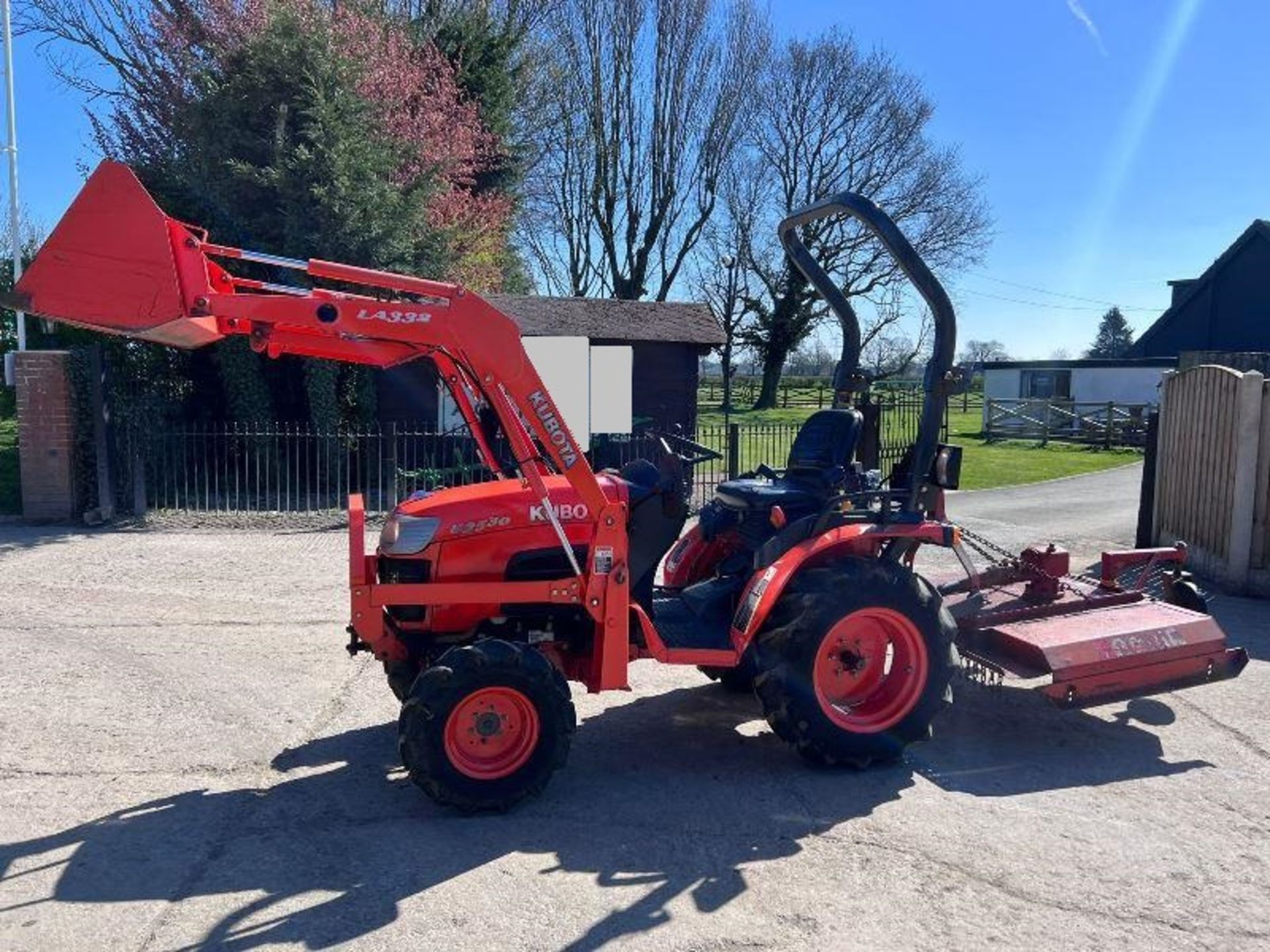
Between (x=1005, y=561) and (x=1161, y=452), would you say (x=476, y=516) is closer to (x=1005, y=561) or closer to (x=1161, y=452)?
(x=1005, y=561)

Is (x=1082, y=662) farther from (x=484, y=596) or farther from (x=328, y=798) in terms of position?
(x=328, y=798)

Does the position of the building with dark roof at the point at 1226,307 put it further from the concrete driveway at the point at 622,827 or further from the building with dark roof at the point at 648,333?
the concrete driveway at the point at 622,827

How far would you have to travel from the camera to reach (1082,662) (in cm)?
488

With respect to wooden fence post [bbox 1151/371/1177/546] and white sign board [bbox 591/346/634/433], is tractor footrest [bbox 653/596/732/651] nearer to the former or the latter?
wooden fence post [bbox 1151/371/1177/546]

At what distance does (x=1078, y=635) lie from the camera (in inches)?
200

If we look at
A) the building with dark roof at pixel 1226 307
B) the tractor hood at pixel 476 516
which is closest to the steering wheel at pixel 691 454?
the tractor hood at pixel 476 516

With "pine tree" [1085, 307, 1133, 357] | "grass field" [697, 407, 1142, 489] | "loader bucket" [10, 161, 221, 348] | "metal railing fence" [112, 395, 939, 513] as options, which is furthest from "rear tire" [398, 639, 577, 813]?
"pine tree" [1085, 307, 1133, 357]

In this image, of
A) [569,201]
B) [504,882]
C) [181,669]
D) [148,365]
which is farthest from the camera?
[569,201]

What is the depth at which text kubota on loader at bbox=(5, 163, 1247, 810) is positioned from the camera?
12.8 feet

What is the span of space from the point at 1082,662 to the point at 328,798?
11.7 ft

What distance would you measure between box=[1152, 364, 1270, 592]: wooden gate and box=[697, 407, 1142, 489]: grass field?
12.9ft

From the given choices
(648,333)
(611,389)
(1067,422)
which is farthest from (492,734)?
(1067,422)

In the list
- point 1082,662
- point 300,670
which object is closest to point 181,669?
point 300,670

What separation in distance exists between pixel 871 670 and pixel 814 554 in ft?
2.28
